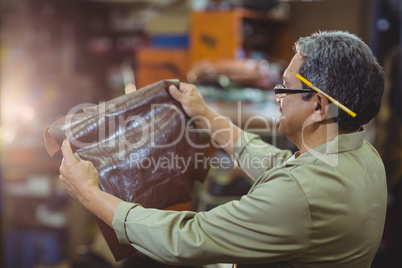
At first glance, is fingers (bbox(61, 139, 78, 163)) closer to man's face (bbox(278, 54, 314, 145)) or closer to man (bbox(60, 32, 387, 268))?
man (bbox(60, 32, 387, 268))

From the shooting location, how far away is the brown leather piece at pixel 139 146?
1.37m

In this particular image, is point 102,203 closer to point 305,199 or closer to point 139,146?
point 139,146

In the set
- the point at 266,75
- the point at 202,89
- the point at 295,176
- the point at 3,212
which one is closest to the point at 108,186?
the point at 295,176

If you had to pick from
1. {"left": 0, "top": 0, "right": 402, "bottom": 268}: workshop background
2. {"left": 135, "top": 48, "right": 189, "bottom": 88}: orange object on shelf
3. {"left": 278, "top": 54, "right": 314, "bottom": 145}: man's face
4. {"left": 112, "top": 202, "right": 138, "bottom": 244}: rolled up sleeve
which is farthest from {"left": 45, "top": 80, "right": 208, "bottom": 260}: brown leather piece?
{"left": 135, "top": 48, "right": 189, "bottom": 88}: orange object on shelf

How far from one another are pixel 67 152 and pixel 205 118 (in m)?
0.58

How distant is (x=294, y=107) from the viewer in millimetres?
1289

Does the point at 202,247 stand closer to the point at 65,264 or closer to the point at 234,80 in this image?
the point at 234,80

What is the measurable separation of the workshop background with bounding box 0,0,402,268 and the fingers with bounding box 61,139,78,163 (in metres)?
1.32

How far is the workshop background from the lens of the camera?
3.07 metres

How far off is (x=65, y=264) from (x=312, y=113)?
2783 mm

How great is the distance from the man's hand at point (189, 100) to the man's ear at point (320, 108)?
515 mm

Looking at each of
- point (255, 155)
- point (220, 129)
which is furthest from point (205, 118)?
point (255, 155)

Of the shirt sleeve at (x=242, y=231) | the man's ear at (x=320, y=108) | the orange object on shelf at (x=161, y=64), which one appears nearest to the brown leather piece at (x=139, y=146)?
the shirt sleeve at (x=242, y=231)

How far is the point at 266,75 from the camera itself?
11.4ft
